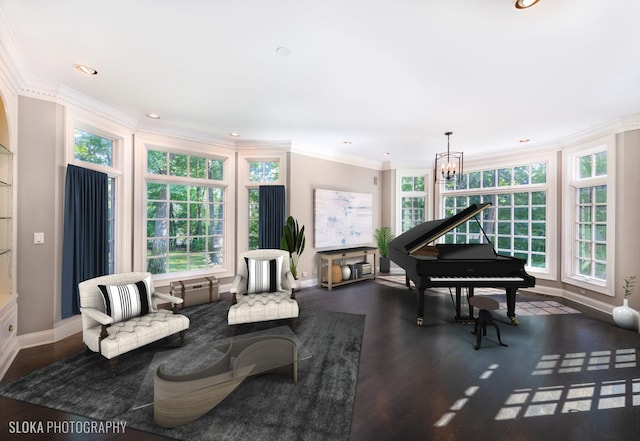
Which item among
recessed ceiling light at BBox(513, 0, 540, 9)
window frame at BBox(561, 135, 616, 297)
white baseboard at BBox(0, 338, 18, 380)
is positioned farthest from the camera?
window frame at BBox(561, 135, 616, 297)

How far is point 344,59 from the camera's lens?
239cm

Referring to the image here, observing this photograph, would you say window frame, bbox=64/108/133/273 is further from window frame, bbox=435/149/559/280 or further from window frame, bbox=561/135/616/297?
window frame, bbox=561/135/616/297

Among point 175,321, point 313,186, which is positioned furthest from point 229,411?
point 313,186

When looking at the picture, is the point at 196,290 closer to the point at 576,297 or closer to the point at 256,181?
the point at 256,181

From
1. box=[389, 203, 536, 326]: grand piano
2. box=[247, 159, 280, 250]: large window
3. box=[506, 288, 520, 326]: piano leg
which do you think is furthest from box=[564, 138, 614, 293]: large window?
box=[247, 159, 280, 250]: large window

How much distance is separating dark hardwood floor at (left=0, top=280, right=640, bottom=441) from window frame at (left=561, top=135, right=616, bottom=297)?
2.13 ft

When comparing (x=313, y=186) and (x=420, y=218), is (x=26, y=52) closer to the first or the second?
(x=313, y=186)

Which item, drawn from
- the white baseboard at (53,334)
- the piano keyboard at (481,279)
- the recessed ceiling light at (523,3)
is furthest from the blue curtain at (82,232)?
the recessed ceiling light at (523,3)

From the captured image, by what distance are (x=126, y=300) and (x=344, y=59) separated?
3.18m

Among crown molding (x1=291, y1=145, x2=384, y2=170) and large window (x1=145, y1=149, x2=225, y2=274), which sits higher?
crown molding (x1=291, y1=145, x2=384, y2=170)

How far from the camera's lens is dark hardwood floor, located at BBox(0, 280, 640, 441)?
182 centimetres

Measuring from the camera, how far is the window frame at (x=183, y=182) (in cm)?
414

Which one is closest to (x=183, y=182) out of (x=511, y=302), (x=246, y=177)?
(x=246, y=177)

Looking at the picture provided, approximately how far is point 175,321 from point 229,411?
1.25m
